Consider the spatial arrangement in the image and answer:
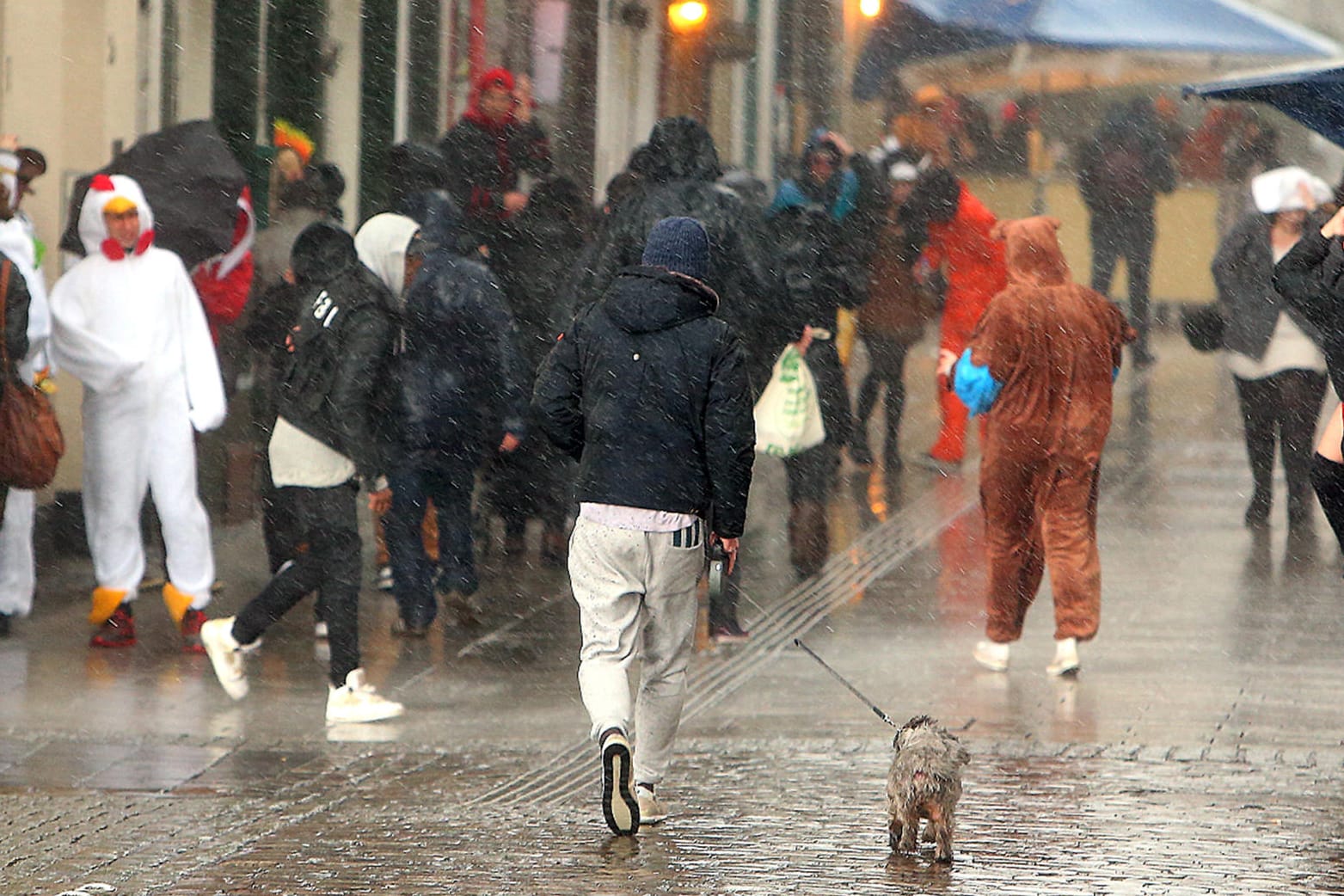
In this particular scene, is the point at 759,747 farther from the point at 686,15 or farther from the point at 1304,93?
the point at 686,15

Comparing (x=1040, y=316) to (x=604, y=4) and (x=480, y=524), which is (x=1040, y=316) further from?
(x=604, y=4)

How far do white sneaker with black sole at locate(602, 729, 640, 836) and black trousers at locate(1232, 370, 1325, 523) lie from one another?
6887 mm

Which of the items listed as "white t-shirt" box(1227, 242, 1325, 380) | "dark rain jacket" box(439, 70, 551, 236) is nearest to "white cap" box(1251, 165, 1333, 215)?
"white t-shirt" box(1227, 242, 1325, 380)

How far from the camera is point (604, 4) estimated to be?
1998 cm

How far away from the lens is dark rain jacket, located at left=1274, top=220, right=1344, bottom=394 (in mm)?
6820

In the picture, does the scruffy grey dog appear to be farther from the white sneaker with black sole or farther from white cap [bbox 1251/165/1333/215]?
white cap [bbox 1251/165/1333/215]

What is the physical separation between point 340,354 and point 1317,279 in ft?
12.2

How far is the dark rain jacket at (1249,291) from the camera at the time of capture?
40.9 feet

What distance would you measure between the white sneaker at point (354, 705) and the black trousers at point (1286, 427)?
592 centimetres

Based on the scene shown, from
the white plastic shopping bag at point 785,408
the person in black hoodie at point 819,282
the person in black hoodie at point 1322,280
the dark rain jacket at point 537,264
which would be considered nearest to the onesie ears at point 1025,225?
the person in black hoodie at point 819,282

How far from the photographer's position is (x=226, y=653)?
9.02m

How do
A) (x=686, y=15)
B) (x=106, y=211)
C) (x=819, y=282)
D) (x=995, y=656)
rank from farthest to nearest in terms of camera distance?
(x=686, y=15)
(x=819, y=282)
(x=106, y=211)
(x=995, y=656)

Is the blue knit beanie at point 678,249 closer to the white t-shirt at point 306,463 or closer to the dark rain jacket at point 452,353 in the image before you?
the white t-shirt at point 306,463

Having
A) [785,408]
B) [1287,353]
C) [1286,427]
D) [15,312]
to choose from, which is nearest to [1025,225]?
[785,408]
